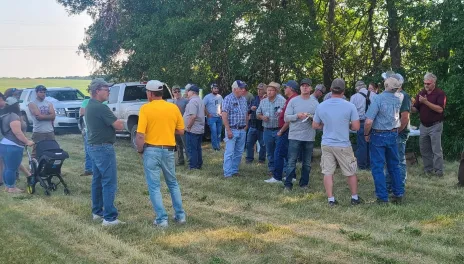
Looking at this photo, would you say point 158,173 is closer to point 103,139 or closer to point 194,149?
point 103,139

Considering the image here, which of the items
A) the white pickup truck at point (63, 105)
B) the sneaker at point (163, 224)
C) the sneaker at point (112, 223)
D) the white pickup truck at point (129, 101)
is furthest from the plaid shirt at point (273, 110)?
the white pickup truck at point (63, 105)

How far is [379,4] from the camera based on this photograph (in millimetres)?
15406

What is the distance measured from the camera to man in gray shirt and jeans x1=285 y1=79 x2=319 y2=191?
806 centimetres

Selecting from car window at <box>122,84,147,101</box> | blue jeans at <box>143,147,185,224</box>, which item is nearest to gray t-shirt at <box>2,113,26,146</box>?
blue jeans at <box>143,147,185,224</box>

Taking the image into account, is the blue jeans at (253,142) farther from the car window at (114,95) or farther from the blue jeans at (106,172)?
the car window at (114,95)

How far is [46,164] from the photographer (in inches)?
323

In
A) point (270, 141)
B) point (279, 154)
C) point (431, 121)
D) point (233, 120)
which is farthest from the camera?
point (233, 120)

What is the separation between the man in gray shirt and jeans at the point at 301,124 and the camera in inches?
317

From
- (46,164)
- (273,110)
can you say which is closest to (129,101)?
(273,110)

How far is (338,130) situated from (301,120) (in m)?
1.02

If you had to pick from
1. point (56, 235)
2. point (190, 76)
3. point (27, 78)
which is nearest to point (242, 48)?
point (190, 76)

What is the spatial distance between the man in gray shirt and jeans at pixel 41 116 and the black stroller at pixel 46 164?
76 centimetres

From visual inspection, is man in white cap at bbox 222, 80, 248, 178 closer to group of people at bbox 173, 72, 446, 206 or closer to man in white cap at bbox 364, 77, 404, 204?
group of people at bbox 173, 72, 446, 206

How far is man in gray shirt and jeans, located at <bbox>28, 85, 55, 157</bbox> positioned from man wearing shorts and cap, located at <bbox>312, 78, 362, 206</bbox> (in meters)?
4.86
